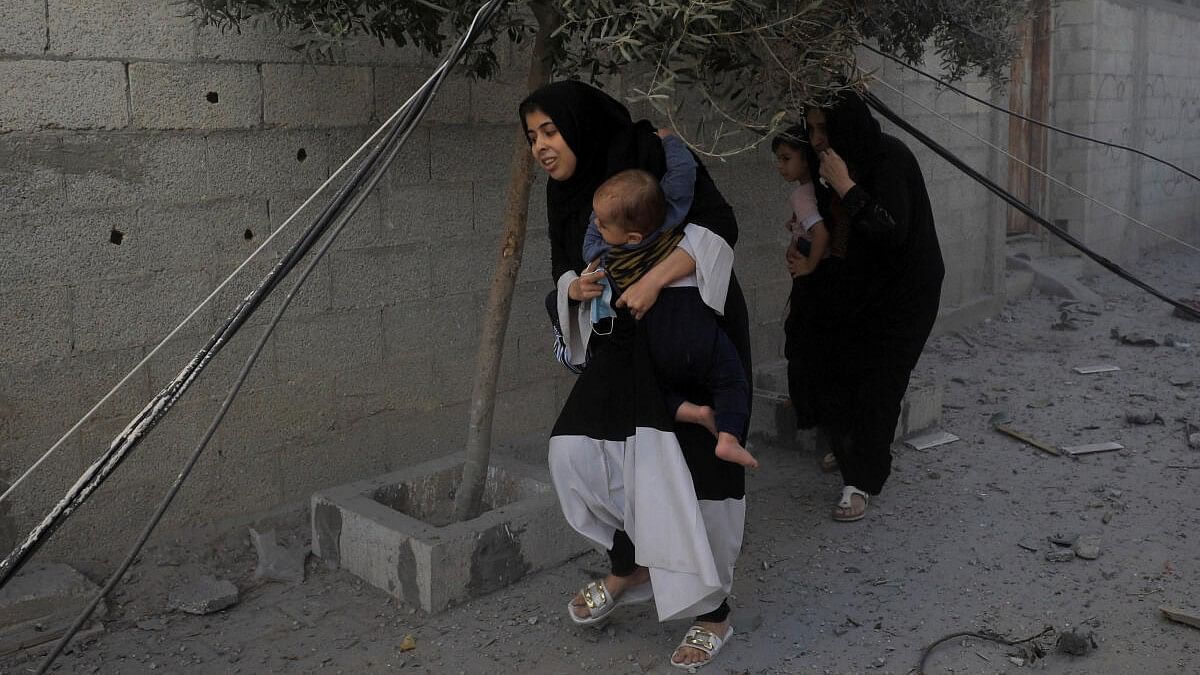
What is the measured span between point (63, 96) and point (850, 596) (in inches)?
118

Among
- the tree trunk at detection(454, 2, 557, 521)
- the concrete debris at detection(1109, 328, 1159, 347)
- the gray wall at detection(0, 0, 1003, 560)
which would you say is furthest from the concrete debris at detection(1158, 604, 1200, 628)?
the concrete debris at detection(1109, 328, 1159, 347)

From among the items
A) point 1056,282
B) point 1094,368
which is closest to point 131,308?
point 1094,368

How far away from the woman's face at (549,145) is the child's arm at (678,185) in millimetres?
271

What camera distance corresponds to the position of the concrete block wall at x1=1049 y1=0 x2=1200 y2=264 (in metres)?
9.95

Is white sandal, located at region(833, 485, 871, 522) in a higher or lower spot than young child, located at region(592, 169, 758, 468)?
lower

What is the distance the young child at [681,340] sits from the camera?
10.0 feet

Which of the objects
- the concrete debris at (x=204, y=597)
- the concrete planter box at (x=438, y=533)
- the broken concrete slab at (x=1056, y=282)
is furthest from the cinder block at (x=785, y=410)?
the broken concrete slab at (x=1056, y=282)

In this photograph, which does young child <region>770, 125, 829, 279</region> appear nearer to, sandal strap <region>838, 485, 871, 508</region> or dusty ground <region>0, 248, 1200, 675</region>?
sandal strap <region>838, 485, 871, 508</region>

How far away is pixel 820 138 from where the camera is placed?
434 centimetres

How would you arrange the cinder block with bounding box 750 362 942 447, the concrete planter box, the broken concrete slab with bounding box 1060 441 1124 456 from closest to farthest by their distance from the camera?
the concrete planter box → the broken concrete slab with bounding box 1060 441 1124 456 → the cinder block with bounding box 750 362 942 447

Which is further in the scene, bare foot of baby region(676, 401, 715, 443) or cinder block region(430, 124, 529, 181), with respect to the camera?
cinder block region(430, 124, 529, 181)

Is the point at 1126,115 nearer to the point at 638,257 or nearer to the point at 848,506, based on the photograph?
the point at 848,506

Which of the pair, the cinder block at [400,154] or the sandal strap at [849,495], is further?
the sandal strap at [849,495]

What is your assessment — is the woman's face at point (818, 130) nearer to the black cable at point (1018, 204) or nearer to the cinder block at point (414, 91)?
the black cable at point (1018, 204)
